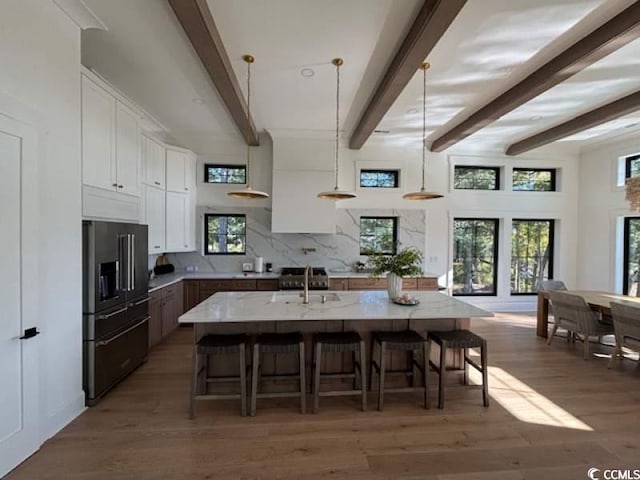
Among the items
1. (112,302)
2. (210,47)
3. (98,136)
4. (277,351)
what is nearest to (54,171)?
(98,136)

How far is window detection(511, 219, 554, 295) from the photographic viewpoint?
633 cm

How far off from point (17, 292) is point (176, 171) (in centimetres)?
332

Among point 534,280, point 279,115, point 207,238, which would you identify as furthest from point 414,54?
point 534,280

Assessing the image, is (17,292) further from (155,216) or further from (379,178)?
(379,178)

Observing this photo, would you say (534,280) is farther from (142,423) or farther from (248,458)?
(142,423)

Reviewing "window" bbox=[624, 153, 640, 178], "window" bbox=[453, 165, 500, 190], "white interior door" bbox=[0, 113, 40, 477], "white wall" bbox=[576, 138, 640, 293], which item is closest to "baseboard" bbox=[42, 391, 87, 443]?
"white interior door" bbox=[0, 113, 40, 477]

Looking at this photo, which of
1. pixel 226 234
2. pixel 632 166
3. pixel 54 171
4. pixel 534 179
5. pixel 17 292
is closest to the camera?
pixel 17 292

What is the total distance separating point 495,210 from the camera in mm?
6145

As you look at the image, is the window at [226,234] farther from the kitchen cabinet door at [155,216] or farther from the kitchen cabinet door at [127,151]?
the kitchen cabinet door at [127,151]

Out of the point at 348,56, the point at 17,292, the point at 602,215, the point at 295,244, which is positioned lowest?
the point at 17,292

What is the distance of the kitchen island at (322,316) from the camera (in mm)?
2604

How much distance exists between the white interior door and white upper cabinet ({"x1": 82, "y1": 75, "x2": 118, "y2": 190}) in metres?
0.65

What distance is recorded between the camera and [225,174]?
577 cm

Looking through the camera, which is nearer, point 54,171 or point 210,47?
point 54,171
